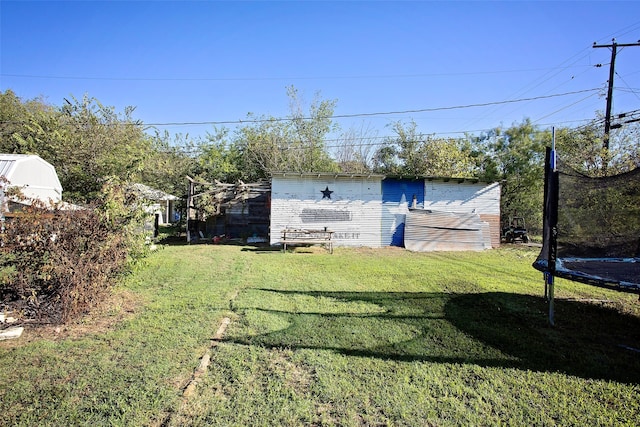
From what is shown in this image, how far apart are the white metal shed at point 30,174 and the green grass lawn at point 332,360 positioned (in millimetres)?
6251

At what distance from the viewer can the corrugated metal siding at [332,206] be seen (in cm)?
1291

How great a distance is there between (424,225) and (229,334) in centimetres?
1061

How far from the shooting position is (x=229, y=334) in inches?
156

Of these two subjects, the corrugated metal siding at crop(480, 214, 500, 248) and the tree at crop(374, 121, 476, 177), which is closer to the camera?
the corrugated metal siding at crop(480, 214, 500, 248)

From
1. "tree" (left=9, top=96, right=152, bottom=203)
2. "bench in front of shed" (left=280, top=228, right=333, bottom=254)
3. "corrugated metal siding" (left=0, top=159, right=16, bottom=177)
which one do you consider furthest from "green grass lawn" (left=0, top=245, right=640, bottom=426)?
"tree" (left=9, top=96, right=152, bottom=203)

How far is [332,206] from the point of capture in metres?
13.1

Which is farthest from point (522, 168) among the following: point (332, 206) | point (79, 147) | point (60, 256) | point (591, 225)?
point (79, 147)

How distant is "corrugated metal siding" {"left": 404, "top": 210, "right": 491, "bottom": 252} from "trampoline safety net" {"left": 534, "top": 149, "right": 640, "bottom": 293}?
7.29 meters

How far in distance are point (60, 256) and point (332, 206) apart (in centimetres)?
976

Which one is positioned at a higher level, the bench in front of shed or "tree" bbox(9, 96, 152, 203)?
"tree" bbox(9, 96, 152, 203)

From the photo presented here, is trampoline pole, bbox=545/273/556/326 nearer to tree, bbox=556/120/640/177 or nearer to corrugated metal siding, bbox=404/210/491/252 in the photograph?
corrugated metal siding, bbox=404/210/491/252

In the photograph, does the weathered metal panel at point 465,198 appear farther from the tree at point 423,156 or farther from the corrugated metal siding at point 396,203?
the tree at point 423,156

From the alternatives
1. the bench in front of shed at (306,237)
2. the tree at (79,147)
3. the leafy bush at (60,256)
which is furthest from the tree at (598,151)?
the tree at (79,147)

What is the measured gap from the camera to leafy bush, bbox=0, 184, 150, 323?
4.05 m
